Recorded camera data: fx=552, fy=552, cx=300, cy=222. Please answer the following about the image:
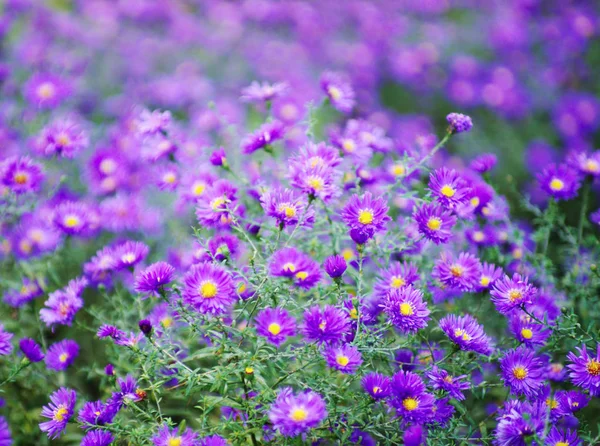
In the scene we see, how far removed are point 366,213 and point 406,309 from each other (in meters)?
0.29

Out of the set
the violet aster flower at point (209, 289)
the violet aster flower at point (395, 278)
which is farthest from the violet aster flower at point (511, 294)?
the violet aster flower at point (209, 289)

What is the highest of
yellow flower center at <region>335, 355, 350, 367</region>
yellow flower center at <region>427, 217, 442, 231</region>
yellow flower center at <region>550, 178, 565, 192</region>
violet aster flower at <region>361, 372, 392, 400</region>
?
yellow flower center at <region>427, 217, 442, 231</region>

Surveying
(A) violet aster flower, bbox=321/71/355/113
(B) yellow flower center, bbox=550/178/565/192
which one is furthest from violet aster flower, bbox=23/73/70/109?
(B) yellow flower center, bbox=550/178/565/192

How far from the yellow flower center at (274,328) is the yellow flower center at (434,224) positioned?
57cm

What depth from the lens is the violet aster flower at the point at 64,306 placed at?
1.81 metres

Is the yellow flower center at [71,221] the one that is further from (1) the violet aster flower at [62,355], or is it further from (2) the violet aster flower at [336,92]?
(2) the violet aster flower at [336,92]

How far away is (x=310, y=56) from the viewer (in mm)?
4848

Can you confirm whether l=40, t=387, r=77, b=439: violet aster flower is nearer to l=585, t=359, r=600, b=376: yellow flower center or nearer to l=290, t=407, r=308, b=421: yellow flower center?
l=290, t=407, r=308, b=421: yellow flower center

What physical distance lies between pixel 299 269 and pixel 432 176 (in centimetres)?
51

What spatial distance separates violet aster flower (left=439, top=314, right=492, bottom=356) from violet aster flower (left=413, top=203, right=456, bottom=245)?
9.5 inches

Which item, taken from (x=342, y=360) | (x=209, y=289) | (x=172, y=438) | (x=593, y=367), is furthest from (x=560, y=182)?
(x=172, y=438)

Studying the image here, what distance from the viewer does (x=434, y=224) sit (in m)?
1.66

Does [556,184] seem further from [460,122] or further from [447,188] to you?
[447,188]

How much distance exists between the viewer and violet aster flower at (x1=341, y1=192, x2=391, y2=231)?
1.58m
